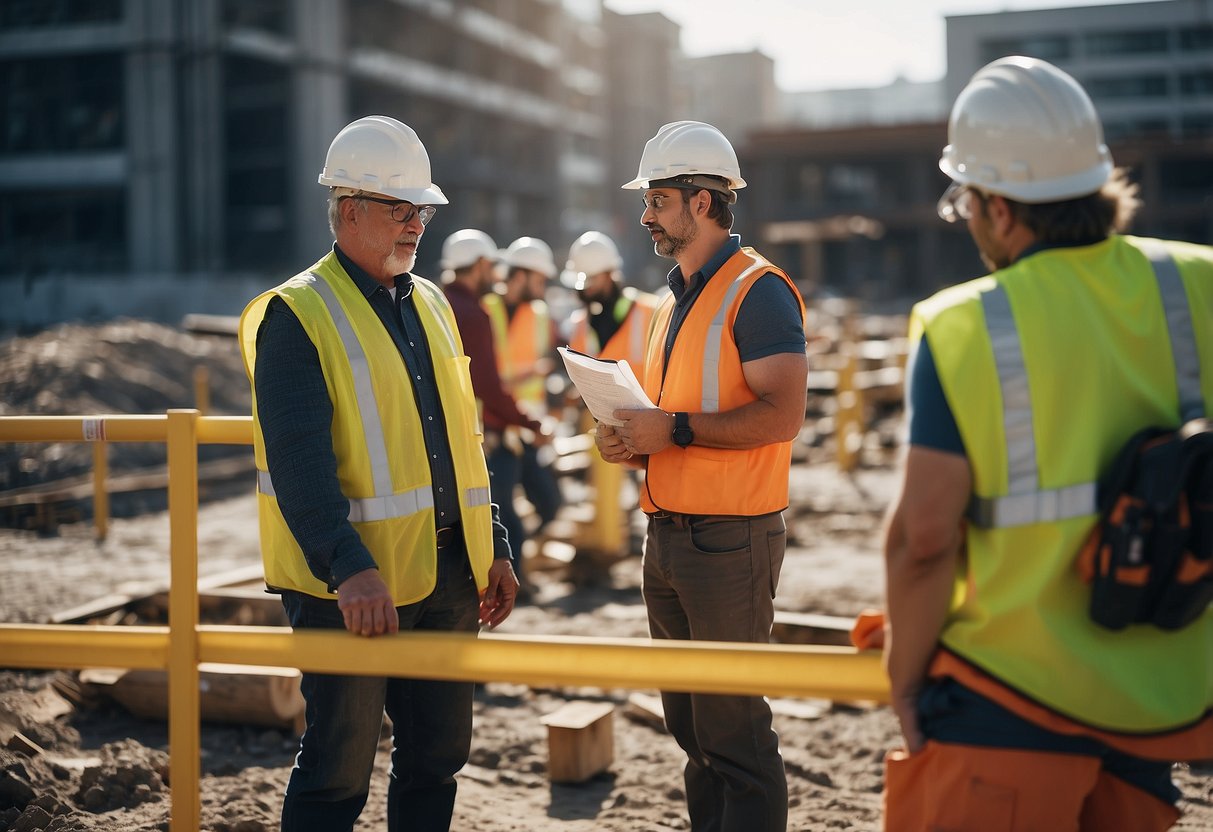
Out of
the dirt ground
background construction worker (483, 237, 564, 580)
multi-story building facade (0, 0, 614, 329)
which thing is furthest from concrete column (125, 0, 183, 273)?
the dirt ground

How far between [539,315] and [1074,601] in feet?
25.0

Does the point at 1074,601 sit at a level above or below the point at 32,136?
below

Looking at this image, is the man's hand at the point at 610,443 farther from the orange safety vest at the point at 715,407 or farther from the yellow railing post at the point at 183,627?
the yellow railing post at the point at 183,627

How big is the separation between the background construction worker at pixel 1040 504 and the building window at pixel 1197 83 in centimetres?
6921

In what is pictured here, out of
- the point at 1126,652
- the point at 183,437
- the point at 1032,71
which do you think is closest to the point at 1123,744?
the point at 1126,652

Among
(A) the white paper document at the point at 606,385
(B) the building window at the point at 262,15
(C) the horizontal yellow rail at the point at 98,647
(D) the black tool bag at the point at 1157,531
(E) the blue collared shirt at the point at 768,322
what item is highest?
(B) the building window at the point at 262,15

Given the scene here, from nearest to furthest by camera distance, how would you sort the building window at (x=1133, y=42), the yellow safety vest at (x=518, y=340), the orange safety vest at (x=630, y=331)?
the orange safety vest at (x=630, y=331) → the yellow safety vest at (x=518, y=340) → the building window at (x=1133, y=42)

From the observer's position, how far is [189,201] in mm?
37656

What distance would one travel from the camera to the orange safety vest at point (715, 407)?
128 inches

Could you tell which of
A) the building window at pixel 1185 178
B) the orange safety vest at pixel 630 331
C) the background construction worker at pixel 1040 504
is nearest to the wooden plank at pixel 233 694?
the orange safety vest at pixel 630 331

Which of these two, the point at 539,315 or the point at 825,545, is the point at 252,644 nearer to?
the point at 539,315

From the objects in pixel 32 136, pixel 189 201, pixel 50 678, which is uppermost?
pixel 32 136

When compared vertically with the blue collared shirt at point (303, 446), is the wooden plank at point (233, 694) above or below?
below

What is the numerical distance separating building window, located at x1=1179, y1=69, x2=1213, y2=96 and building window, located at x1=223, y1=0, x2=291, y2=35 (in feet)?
156
